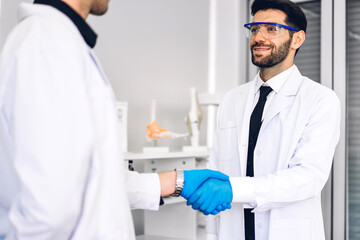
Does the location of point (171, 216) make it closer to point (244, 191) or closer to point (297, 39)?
point (244, 191)

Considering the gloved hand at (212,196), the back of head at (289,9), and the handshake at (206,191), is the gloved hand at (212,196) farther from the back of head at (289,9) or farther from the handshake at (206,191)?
the back of head at (289,9)

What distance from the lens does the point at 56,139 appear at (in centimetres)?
74

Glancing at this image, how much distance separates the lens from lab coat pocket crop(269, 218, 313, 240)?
5.11ft

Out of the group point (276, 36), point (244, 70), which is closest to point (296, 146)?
point (276, 36)

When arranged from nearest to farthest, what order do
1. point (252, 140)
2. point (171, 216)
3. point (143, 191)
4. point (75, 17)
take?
point (75, 17), point (143, 191), point (252, 140), point (171, 216)

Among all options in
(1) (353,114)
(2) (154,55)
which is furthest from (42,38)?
(1) (353,114)

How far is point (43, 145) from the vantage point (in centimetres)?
73

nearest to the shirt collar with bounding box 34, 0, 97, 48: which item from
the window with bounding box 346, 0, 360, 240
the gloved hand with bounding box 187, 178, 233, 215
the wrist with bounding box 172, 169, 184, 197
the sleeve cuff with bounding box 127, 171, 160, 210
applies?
the sleeve cuff with bounding box 127, 171, 160, 210

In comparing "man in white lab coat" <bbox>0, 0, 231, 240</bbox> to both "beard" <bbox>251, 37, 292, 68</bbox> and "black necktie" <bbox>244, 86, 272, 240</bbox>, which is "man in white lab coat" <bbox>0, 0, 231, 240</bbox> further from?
"beard" <bbox>251, 37, 292, 68</bbox>

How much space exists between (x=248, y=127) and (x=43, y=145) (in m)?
1.14

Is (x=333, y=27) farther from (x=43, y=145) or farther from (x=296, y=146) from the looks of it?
(x=43, y=145)

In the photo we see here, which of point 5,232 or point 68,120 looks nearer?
point 68,120

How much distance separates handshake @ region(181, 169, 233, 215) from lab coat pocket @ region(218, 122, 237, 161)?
0.33m

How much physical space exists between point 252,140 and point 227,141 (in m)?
0.15
